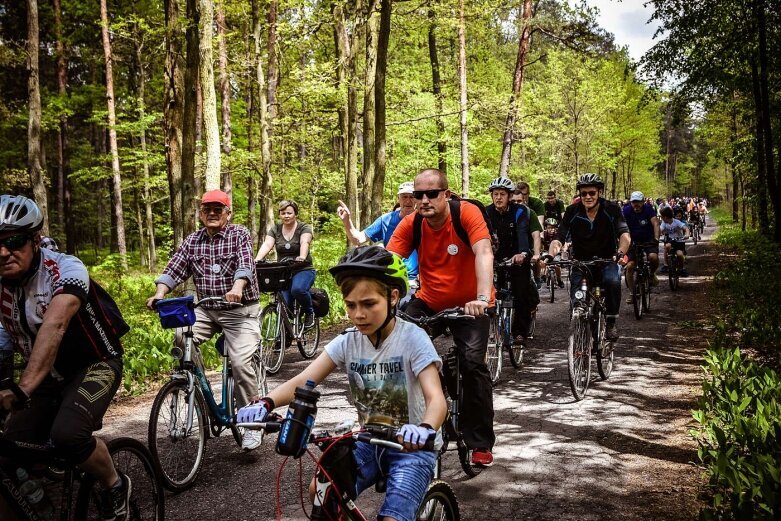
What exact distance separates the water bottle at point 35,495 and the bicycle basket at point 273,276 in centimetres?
597

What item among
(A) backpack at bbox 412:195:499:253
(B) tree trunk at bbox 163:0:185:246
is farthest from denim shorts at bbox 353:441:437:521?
(B) tree trunk at bbox 163:0:185:246

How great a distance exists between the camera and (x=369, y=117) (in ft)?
55.7

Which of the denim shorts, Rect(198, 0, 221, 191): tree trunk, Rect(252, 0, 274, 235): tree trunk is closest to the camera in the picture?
the denim shorts

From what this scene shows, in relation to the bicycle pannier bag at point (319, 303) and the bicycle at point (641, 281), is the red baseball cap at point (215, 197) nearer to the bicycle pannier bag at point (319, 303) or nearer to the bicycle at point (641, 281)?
the bicycle pannier bag at point (319, 303)

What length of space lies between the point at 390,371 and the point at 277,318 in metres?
7.03

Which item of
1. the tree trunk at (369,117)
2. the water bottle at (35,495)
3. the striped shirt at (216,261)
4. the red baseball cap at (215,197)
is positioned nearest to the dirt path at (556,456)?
the water bottle at (35,495)

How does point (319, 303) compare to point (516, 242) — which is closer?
point (516, 242)

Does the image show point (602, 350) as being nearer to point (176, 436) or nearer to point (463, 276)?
point (463, 276)

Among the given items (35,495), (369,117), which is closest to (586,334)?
(35,495)

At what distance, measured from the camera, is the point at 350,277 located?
281 centimetres

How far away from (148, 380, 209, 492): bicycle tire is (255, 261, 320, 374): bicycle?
3.52 meters

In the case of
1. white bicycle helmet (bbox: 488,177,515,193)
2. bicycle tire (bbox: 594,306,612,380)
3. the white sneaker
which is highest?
white bicycle helmet (bbox: 488,177,515,193)

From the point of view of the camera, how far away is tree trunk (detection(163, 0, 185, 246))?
12.6 metres

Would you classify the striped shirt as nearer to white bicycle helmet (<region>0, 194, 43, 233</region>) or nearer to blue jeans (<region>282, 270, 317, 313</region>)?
white bicycle helmet (<region>0, 194, 43, 233</region>)
